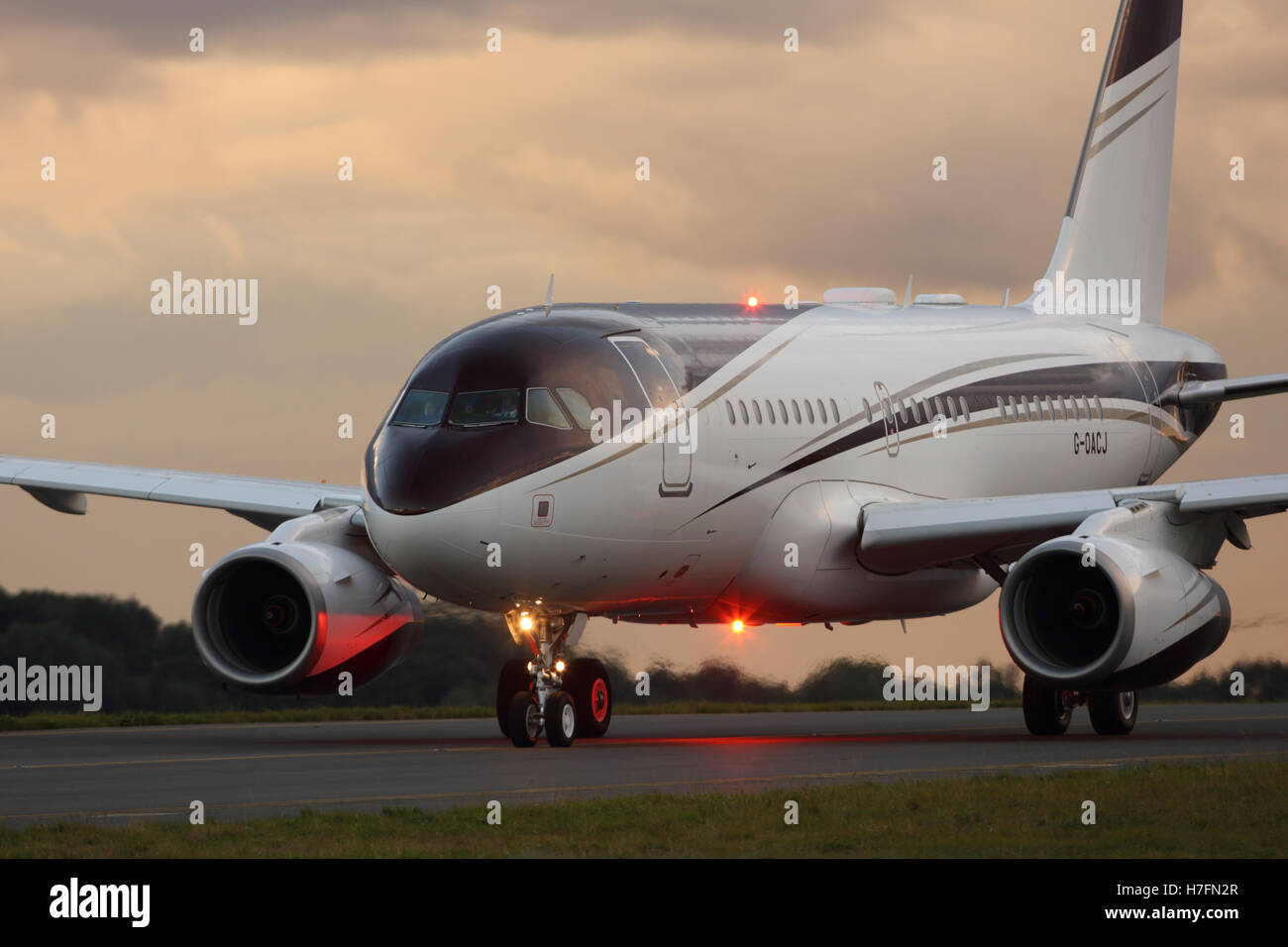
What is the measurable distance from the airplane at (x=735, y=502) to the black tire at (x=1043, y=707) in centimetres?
3

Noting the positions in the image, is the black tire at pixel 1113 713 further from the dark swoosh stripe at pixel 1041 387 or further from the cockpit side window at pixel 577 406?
the cockpit side window at pixel 577 406

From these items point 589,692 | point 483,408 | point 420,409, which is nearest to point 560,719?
point 589,692

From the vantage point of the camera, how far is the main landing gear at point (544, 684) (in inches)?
885

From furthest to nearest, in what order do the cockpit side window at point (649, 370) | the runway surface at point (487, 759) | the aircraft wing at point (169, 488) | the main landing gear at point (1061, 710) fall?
the aircraft wing at point (169, 488)
the main landing gear at point (1061, 710)
the cockpit side window at point (649, 370)
the runway surface at point (487, 759)

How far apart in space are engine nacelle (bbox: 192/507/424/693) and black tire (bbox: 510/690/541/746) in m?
3.24

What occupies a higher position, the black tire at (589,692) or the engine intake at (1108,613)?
the engine intake at (1108,613)

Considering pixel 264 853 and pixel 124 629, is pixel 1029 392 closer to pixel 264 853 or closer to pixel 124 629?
pixel 124 629

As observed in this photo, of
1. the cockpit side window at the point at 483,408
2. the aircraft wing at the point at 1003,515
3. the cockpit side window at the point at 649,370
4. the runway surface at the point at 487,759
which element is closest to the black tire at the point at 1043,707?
the runway surface at the point at 487,759

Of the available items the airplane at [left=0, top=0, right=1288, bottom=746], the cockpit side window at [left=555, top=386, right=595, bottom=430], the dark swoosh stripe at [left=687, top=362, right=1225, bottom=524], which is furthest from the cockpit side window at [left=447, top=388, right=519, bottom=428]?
the dark swoosh stripe at [left=687, top=362, right=1225, bottom=524]

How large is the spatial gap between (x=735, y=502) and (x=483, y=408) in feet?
12.6

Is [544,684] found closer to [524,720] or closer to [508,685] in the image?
[524,720]

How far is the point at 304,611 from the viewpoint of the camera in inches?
992

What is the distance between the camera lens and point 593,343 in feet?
74.7

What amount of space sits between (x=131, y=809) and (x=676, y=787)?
169 inches
